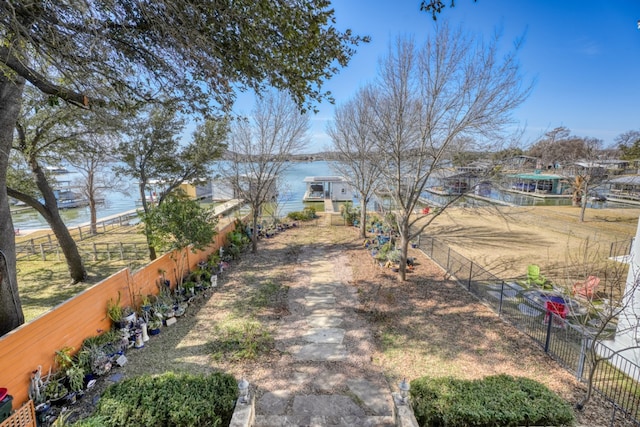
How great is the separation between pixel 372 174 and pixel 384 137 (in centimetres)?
589

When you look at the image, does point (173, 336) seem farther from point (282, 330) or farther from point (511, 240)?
point (511, 240)

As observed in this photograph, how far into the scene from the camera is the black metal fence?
190 inches

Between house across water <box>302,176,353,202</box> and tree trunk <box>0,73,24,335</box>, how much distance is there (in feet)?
83.0

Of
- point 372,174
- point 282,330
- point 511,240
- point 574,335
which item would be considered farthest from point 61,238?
point 511,240

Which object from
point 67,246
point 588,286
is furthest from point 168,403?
point 588,286

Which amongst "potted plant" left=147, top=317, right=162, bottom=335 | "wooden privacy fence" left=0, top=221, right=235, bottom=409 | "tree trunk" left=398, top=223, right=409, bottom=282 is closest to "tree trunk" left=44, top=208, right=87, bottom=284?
"wooden privacy fence" left=0, top=221, right=235, bottom=409

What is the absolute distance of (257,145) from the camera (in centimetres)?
1284

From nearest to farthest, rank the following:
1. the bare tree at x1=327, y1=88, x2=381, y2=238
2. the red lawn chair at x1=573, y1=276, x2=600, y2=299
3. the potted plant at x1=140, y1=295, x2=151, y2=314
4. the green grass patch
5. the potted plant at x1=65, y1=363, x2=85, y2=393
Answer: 1. the potted plant at x1=65, y1=363, x2=85, y2=393
2. the green grass patch
3. the potted plant at x1=140, y1=295, x2=151, y2=314
4. the red lawn chair at x1=573, y1=276, x2=600, y2=299
5. the bare tree at x1=327, y1=88, x2=381, y2=238

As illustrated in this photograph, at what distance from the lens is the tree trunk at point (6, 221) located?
508 centimetres

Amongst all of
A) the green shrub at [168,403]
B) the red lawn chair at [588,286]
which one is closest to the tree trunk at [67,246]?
the green shrub at [168,403]

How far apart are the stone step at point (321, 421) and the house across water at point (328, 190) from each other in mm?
25885

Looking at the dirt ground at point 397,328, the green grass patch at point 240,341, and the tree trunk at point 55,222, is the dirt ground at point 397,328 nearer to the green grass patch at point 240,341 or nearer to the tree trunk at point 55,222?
the green grass patch at point 240,341

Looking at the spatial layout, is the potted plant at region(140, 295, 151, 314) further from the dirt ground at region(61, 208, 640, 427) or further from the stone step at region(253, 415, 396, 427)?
the stone step at region(253, 415, 396, 427)

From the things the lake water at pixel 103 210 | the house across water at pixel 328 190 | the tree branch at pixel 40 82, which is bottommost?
the lake water at pixel 103 210
